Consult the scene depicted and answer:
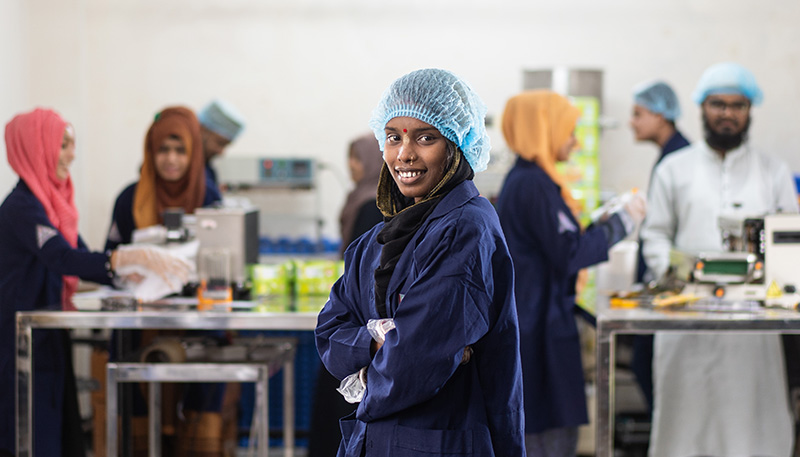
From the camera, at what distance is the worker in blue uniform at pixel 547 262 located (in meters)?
2.96

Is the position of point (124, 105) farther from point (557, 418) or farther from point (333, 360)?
point (333, 360)

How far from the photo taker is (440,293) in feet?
5.24

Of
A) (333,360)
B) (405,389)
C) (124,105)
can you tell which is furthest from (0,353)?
(124,105)

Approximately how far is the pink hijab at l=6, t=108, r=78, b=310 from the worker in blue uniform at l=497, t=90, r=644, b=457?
1.70 meters

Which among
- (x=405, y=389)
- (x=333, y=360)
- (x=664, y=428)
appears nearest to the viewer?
(x=405, y=389)

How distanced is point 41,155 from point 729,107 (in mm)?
2928

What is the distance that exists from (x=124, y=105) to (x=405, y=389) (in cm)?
468

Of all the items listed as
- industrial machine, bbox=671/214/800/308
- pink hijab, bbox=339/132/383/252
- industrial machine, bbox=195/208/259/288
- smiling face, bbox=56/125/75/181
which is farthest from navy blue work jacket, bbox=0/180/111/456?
industrial machine, bbox=671/214/800/308

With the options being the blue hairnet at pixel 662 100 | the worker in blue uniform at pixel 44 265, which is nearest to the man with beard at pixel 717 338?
the blue hairnet at pixel 662 100

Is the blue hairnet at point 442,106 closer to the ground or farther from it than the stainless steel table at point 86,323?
farther from it

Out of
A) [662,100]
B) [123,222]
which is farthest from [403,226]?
[662,100]

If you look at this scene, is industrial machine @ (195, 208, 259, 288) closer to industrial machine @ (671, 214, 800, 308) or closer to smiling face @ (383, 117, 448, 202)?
smiling face @ (383, 117, 448, 202)

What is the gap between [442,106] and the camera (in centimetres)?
171

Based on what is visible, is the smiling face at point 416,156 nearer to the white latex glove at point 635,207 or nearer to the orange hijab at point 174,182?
the white latex glove at point 635,207
